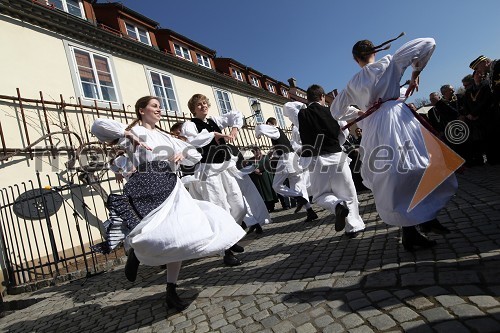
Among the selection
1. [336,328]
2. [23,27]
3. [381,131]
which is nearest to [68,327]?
[336,328]

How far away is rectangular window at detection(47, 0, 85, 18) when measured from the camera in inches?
416

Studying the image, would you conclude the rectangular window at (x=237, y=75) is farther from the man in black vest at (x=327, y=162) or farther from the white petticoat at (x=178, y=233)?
the white petticoat at (x=178, y=233)

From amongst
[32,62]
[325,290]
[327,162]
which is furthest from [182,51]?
[325,290]

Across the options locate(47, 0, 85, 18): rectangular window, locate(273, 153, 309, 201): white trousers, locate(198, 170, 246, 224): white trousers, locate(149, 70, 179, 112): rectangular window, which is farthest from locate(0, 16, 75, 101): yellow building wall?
locate(273, 153, 309, 201): white trousers

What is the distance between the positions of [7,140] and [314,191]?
23.8 feet

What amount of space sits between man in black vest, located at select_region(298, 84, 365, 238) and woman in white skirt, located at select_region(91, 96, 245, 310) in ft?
4.98

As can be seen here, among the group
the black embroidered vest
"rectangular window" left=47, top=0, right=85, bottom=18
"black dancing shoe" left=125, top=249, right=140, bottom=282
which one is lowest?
"black dancing shoe" left=125, top=249, right=140, bottom=282

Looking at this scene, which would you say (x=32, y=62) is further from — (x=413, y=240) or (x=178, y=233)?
(x=413, y=240)

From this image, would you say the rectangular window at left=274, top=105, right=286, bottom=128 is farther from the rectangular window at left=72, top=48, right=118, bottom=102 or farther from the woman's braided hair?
the woman's braided hair

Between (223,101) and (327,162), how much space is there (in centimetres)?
1492

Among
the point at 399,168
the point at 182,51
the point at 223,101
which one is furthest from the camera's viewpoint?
the point at 223,101

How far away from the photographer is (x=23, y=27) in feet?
29.4

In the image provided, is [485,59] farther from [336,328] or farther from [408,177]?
[336,328]

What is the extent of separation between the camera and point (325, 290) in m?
2.52
